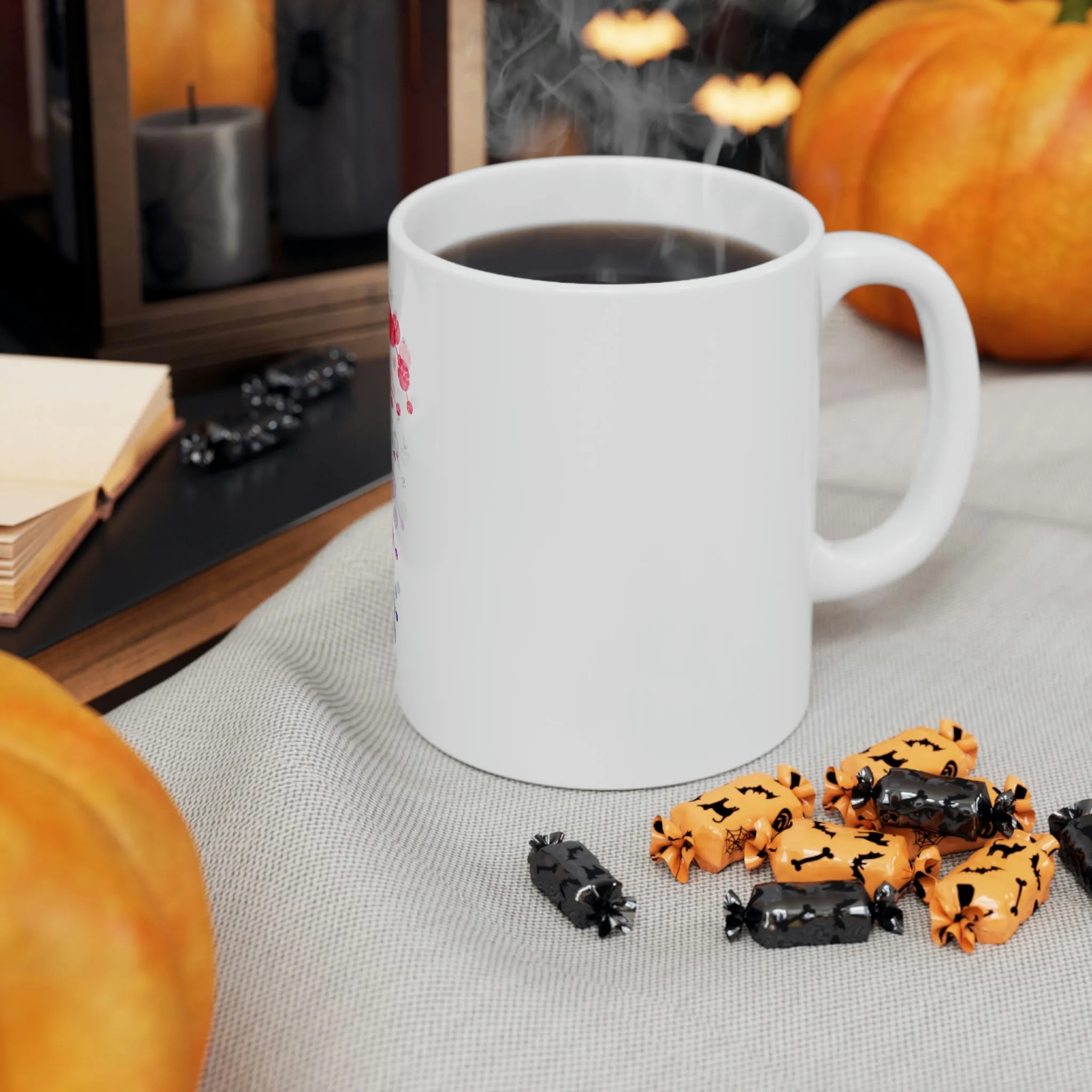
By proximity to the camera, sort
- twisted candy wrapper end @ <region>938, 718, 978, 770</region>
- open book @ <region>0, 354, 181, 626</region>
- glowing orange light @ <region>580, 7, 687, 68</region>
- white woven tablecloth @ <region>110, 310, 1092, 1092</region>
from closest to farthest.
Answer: white woven tablecloth @ <region>110, 310, 1092, 1092</region> < twisted candy wrapper end @ <region>938, 718, 978, 770</region> < open book @ <region>0, 354, 181, 626</region> < glowing orange light @ <region>580, 7, 687, 68</region>

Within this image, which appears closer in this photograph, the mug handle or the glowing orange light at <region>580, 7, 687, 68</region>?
the mug handle

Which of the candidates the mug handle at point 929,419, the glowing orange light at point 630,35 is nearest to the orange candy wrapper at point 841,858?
the mug handle at point 929,419

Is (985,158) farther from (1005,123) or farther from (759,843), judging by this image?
(759,843)

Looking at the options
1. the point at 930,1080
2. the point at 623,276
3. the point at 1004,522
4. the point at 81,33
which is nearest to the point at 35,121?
the point at 81,33

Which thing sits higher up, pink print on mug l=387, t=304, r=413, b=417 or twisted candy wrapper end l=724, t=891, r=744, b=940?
pink print on mug l=387, t=304, r=413, b=417

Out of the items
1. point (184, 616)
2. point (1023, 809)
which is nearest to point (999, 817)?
point (1023, 809)

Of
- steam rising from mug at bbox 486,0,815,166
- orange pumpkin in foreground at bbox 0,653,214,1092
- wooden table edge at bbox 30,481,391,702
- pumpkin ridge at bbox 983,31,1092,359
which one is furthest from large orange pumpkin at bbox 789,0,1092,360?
orange pumpkin in foreground at bbox 0,653,214,1092

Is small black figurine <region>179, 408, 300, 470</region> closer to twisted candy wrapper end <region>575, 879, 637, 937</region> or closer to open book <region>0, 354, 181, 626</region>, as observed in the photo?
open book <region>0, 354, 181, 626</region>

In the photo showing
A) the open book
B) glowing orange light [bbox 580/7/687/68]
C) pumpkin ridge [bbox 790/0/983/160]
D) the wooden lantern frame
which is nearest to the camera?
the open book
